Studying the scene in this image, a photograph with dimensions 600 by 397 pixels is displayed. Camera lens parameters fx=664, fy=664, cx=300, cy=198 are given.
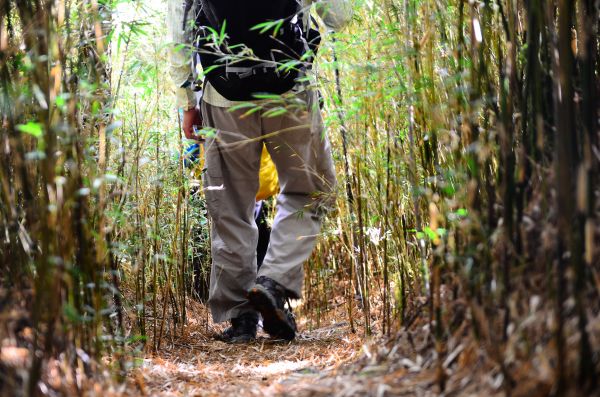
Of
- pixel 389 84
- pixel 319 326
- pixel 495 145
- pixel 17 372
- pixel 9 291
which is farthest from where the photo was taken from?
pixel 319 326

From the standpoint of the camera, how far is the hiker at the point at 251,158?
2.30 m

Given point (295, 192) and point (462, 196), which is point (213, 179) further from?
point (462, 196)

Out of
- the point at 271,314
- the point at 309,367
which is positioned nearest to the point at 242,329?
the point at 271,314

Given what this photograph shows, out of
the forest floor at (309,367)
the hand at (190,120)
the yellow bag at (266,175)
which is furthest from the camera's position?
the yellow bag at (266,175)

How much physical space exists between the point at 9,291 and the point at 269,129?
1.47 metres

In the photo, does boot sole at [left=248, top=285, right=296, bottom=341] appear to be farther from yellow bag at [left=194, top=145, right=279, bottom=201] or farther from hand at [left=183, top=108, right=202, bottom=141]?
hand at [left=183, top=108, right=202, bottom=141]

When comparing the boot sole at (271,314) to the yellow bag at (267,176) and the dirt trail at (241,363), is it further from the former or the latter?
the yellow bag at (267,176)

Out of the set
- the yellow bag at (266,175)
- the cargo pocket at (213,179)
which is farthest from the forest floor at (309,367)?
the yellow bag at (266,175)

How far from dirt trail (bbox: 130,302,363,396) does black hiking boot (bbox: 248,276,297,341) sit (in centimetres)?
4

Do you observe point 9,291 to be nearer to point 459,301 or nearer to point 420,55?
point 459,301

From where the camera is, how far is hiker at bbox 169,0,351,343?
2.30 metres

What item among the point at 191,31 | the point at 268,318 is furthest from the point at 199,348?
the point at 191,31

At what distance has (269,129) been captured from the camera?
251cm

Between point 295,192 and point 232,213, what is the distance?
0.84 feet
